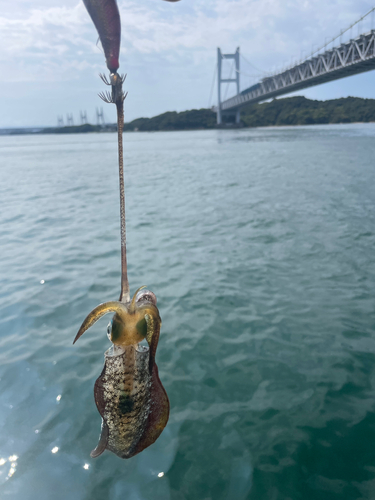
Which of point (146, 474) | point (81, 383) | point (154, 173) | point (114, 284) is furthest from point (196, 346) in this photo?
point (154, 173)

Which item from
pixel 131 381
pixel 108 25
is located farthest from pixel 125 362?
pixel 108 25

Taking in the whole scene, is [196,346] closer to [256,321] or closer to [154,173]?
[256,321]

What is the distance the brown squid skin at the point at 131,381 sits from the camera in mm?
1337

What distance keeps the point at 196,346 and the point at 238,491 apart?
77.3 inches

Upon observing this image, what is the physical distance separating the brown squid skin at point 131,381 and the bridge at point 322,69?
44632 millimetres

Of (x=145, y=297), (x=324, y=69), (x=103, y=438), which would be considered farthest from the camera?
(x=324, y=69)

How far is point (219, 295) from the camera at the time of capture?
5.89 m

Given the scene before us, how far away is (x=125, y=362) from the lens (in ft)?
4.85

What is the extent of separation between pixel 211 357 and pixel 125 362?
297 cm

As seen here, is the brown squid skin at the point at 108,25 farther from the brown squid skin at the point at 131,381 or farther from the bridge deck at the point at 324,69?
the bridge deck at the point at 324,69

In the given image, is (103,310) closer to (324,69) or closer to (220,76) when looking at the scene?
(324,69)

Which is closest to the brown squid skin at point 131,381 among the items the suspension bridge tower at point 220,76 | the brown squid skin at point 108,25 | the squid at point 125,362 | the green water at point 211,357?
the squid at point 125,362

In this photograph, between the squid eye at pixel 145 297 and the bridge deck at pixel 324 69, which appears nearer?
the squid eye at pixel 145 297

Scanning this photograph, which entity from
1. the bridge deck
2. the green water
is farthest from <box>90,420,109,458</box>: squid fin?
the bridge deck
